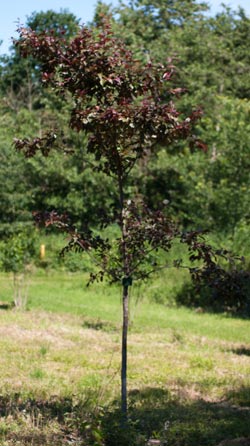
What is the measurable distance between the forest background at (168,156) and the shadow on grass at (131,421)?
25.3 feet

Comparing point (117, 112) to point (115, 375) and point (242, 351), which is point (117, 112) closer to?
point (115, 375)

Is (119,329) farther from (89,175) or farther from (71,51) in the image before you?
(89,175)

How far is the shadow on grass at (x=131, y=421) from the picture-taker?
4758mm

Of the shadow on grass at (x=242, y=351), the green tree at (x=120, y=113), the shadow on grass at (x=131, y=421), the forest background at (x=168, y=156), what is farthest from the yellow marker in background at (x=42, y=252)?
the green tree at (x=120, y=113)

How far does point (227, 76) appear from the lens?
28234 mm

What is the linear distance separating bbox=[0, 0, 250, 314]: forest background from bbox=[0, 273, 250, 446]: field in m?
2.49

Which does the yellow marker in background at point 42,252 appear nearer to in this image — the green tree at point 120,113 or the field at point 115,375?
the field at point 115,375

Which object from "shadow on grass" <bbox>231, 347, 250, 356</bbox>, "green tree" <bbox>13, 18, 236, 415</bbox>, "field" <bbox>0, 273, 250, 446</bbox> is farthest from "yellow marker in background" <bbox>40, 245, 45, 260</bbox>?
"green tree" <bbox>13, 18, 236, 415</bbox>

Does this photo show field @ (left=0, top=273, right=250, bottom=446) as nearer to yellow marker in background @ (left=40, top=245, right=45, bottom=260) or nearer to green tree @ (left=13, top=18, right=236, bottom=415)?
green tree @ (left=13, top=18, right=236, bottom=415)

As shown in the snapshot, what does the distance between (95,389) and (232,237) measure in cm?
991

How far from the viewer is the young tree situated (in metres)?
5.23

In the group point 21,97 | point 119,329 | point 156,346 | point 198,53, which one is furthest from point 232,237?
point 21,97

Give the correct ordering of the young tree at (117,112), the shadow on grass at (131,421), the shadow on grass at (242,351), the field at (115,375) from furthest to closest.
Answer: the shadow on grass at (242,351)
the young tree at (117,112)
the field at (115,375)
the shadow on grass at (131,421)

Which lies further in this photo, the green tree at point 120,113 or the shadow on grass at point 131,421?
the green tree at point 120,113
